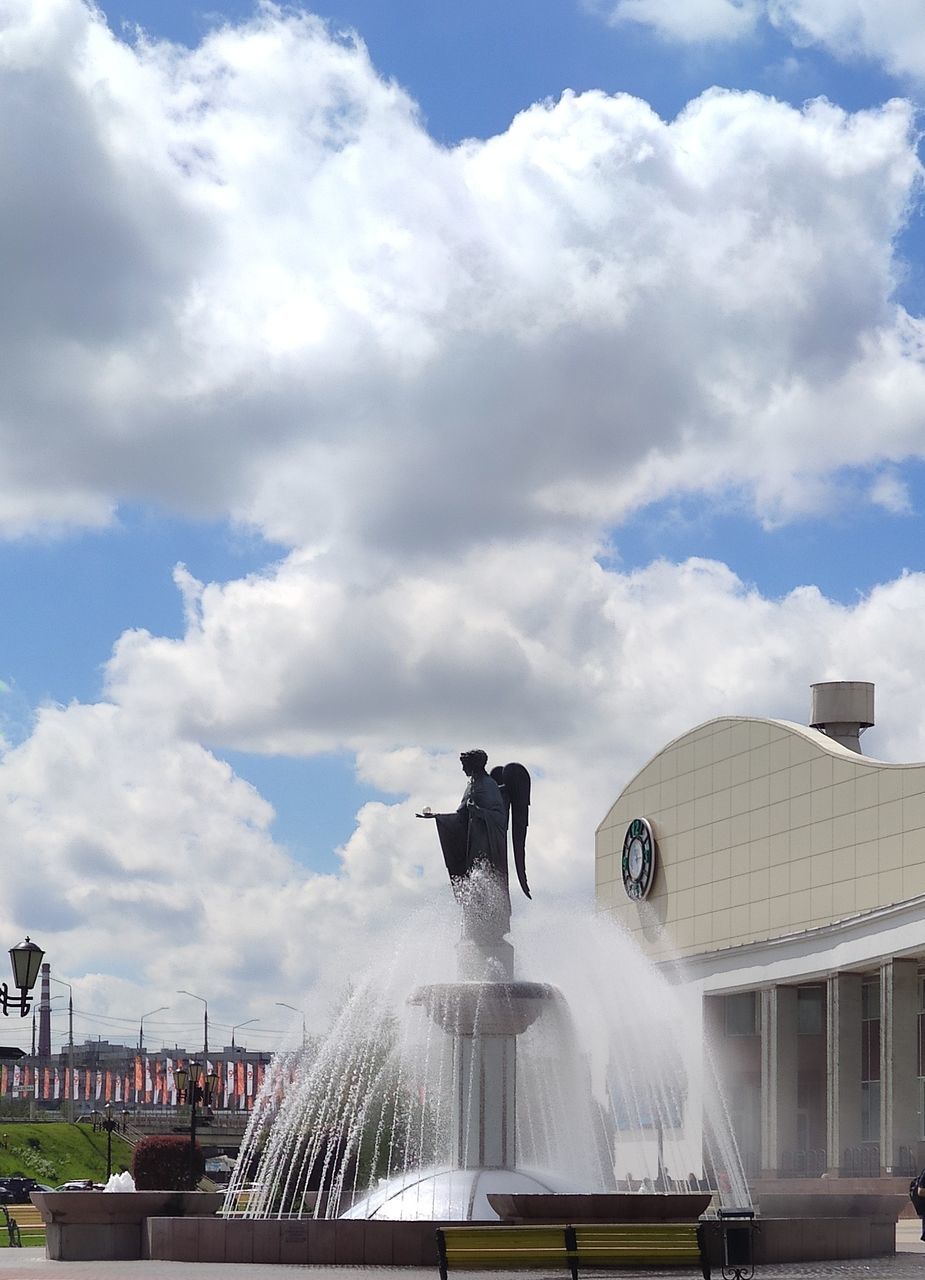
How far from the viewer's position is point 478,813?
→ 27.5 meters

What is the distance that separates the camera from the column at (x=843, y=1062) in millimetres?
59781

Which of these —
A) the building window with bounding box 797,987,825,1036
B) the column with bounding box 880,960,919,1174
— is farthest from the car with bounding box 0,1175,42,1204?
the column with bounding box 880,960,919,1174

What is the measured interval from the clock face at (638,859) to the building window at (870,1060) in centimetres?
1792

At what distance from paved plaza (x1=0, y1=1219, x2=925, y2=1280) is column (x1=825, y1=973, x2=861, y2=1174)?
118ft

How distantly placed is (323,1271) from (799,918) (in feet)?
156

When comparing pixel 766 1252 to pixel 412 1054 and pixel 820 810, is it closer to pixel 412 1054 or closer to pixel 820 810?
pixel 412 1054

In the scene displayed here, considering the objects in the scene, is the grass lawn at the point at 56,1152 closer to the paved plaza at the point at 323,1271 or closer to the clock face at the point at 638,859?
the clock face at the point at 638,859

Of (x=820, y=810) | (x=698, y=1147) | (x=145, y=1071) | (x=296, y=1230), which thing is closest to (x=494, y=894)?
(x=296, y=1230)

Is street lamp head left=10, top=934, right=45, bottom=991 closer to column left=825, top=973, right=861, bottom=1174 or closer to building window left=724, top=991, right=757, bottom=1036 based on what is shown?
column left=825, top=973, right=861, bottom=1174

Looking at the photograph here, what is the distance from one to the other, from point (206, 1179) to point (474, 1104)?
175 ft

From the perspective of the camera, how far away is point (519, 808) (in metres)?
28.3

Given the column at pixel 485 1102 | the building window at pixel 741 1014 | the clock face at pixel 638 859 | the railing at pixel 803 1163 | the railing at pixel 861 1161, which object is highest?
the clock face at pixel 638 859

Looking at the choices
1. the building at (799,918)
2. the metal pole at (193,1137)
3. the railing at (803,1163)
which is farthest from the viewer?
the railing at (803,1163)

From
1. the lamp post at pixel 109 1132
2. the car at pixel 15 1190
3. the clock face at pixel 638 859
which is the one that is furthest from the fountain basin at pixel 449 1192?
the clock face at pixel 638 859
